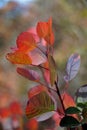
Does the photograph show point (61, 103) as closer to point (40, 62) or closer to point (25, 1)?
point (40, 62)

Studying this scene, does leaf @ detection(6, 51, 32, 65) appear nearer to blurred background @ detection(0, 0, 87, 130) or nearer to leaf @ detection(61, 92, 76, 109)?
leaf @ detection(61, 92, 76, 109)

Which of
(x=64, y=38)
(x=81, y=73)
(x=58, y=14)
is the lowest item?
(x=81, y=73)

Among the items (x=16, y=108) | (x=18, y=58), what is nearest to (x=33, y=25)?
(x=16, y=108)

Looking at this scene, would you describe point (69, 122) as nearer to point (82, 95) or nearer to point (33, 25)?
point (82, 95)

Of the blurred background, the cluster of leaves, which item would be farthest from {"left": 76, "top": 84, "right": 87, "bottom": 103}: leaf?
the blurred background

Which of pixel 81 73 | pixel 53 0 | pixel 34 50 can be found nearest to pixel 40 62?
pixel 34 50

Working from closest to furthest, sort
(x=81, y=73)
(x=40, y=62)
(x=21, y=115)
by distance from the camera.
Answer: (x=40, y=62), (x=21, y=115), (x=81, y=73)

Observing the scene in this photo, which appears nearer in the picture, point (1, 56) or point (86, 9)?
point (1, 56)
